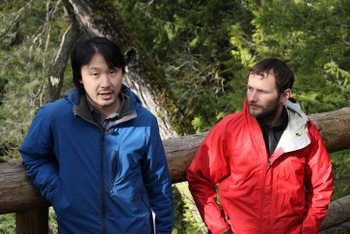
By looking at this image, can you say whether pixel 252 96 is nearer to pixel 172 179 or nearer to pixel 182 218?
pixel 172 179

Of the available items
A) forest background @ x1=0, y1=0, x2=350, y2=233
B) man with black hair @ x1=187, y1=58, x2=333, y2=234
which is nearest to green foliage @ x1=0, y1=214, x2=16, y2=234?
man with black hair @ x1=187, y1=58, x2=333, y2=234

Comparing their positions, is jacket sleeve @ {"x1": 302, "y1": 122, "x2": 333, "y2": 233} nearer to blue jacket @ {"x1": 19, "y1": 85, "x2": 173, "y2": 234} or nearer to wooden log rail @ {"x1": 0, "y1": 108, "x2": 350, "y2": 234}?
wooden log rail @ {"x1": 0, "y1": 108, "x2": 350, "y2": 234}

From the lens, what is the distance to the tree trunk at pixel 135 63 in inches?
242

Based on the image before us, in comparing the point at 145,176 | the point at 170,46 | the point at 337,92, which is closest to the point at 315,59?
the point at 337,92

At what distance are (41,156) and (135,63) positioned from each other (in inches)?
141

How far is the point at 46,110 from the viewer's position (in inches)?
106

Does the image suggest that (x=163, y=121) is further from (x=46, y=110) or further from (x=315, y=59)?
(x=46, y=110)

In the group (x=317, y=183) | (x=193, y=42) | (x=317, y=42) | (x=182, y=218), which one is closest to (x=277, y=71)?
(x=317, y=183)

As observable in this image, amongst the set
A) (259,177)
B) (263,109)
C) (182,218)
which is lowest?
(182,218)

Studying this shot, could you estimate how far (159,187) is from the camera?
285 centimetres

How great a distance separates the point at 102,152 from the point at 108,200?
23cm

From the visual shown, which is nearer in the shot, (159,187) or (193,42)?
(159,187)

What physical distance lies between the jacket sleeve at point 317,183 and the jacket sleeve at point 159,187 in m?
0.90

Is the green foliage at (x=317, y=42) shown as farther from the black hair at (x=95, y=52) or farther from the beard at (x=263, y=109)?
the black hair at (x=95, y=52)
